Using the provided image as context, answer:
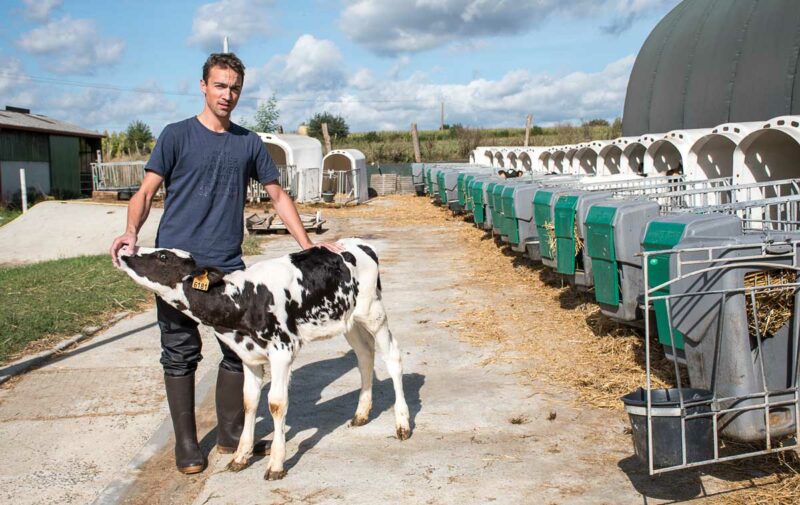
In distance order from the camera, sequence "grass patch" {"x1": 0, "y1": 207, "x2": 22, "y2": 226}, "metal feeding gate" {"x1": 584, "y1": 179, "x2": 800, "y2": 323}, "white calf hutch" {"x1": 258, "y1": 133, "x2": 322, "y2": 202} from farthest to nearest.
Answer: "white calf hutch" {"x1": 258, "y1": 133, "x2": 322, "y2": 202} < "grass patch" {"x1": 0, "y1": 207, "x2": 22, "y2": 226} < "metal feeding gate" {"x1": 584, "y1": 179, "x2": 800, "y2": 323}

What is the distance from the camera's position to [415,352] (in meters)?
7.46

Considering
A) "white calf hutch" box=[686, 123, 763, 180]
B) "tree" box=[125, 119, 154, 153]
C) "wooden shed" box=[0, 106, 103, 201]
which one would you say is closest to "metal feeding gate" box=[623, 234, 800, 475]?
"white calf hutch" box=[686, 123, 763, 180]

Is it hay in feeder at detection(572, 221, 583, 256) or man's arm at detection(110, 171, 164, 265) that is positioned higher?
man's arm at detection(110, 171, 164, 265)

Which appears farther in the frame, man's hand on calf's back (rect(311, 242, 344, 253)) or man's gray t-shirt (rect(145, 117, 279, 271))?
man's hand on calf's back (rect(311, 242, 344, 253))

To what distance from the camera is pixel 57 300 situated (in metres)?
9.69

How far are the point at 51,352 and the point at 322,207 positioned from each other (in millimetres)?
20386

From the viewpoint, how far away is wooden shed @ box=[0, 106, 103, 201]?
3291 cm

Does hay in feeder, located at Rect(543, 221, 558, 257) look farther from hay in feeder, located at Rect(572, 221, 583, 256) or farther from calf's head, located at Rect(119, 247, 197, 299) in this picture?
calf's head, located at Rect(119, 247, 197, 299)

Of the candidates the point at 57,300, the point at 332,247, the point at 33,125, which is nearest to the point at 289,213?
the point at 332,247

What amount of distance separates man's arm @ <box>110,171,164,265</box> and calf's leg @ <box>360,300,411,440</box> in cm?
158

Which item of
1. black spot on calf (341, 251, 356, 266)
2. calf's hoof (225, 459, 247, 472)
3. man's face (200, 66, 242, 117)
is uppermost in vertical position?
man's face (200, 66, 242, 117)

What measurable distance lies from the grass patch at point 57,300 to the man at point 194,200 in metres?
3.37

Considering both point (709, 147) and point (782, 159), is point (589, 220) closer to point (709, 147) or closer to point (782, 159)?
point (782, 159)

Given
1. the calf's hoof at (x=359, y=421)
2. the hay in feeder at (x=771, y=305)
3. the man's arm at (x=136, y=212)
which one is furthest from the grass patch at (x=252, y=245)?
the hay in feeder at (x=771, y=305)
